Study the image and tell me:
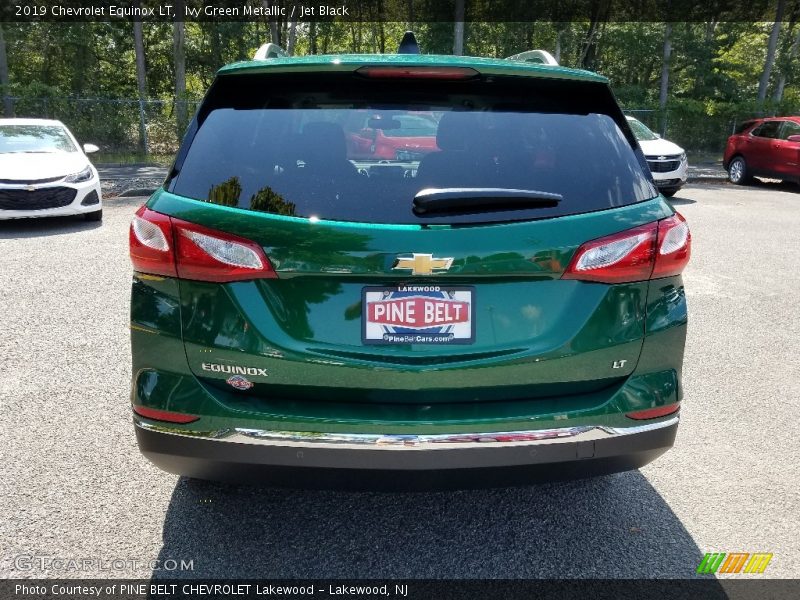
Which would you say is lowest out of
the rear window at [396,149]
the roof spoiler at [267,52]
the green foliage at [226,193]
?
the green foliage at [226,193]

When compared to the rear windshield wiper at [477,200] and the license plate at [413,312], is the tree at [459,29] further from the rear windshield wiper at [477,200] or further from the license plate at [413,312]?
the license plate at [413,312]

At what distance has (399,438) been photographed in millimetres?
2127

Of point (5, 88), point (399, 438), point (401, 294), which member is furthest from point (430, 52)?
point (399, 438)

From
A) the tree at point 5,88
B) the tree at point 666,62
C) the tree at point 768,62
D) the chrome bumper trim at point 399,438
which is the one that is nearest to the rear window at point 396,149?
the chrome bumper trim at point 399,438

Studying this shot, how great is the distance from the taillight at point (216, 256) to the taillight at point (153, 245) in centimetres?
4

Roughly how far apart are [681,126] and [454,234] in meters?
27.1

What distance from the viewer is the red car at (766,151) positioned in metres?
16.2

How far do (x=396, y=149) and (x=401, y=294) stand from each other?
0.67m

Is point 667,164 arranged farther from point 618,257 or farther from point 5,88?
point 5,88

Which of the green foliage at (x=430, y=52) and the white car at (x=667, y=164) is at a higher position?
the green foliage at (x=430, y=52)

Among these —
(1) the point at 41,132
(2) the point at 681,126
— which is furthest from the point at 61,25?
(2) the point at 681,126

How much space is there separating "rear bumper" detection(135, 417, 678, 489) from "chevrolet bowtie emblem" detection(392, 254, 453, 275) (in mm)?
530

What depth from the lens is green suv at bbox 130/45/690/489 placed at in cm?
213

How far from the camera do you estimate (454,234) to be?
2.12 metres
